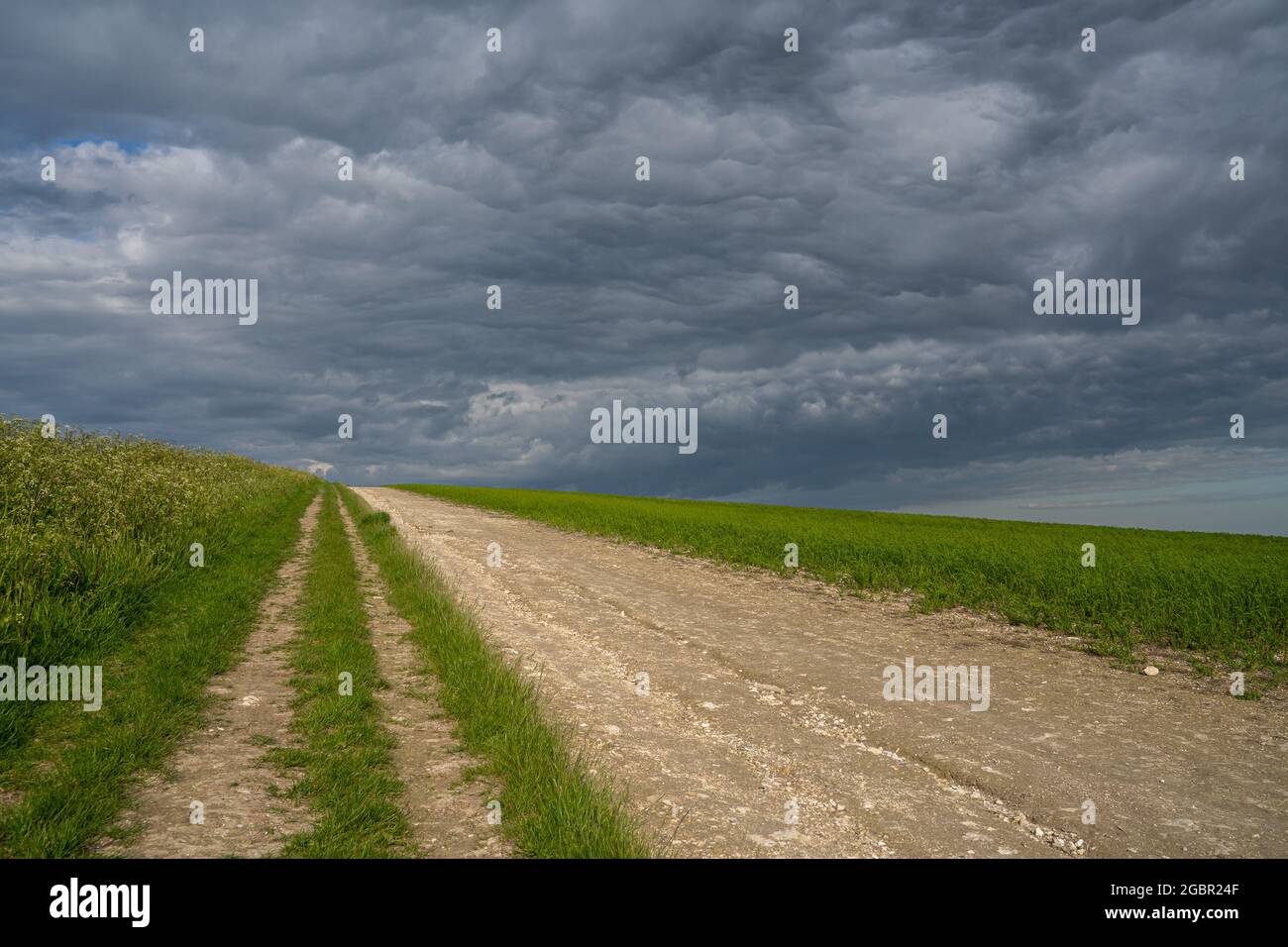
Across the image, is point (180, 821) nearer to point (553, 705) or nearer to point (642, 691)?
point (553, 705)

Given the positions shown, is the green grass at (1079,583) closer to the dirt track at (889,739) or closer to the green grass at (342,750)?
the dirt track at (889,739)

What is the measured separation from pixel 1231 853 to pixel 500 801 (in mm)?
5529

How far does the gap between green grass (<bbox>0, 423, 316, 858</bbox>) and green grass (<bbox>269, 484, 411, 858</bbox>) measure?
1064mm

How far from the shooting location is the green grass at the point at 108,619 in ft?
20.0

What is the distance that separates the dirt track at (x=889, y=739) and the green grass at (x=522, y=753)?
503 millimetres

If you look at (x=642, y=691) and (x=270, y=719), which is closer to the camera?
(x=270, y=719)

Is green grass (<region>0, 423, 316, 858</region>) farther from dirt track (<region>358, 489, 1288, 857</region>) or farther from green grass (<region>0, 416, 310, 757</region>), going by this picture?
dirt track (<region>358, 489, 1288, 857</region>)

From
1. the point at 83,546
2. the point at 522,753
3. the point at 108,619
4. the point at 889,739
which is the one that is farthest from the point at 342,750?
the point at 83,546

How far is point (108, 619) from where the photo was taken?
10.8m

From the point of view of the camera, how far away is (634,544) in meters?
27.7

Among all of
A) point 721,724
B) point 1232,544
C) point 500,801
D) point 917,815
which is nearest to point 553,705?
point 721,724

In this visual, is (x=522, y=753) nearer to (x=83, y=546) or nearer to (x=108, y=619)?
(x=108, y=619)

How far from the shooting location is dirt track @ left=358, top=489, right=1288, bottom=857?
19.9 ft
